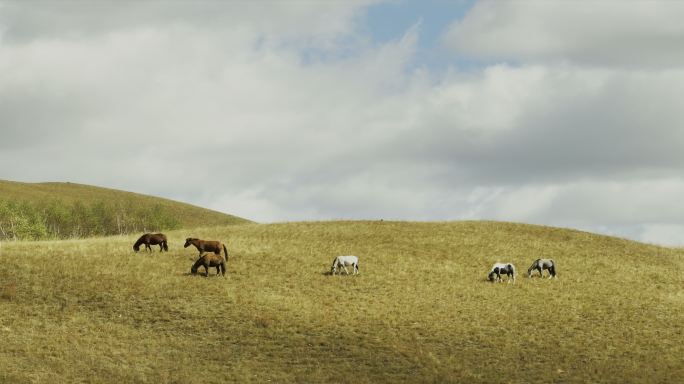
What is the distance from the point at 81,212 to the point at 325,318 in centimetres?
11915

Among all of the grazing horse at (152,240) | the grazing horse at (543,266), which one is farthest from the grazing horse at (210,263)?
the grazing horse at (543,266)

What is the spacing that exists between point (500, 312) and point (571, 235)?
29998 mm

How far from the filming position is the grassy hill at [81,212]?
406 ft

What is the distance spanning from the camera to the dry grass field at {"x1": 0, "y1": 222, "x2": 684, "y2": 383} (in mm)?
32062

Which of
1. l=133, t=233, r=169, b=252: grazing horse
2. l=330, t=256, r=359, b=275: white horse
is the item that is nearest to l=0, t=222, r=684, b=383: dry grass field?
l=330, t=256, r=359, b=275: white horse

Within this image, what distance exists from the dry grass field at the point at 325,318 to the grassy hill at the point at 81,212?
68843 mm

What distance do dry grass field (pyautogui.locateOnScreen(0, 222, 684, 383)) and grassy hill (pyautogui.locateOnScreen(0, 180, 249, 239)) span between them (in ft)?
226

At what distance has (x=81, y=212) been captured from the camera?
481ft

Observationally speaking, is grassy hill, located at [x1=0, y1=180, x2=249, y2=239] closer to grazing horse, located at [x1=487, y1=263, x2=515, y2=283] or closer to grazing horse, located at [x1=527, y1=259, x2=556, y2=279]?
grazing horse, located at [x1=487, y1=263, x2=515, y2=283]

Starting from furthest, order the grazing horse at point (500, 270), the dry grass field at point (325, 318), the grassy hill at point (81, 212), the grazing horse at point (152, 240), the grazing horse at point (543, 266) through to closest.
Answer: the grassy hill at point (81, 212) → the grazing horse at point (152, 240) → the grazing horse at point (543, 266) → the grazing horse at point (500, 270) → the dry grass field at point (325, 318)

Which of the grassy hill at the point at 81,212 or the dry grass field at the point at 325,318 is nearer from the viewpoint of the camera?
the dry grass field at the point at 325,318

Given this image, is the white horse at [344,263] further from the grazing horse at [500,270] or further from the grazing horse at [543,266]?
the grazing horse at [543,266]

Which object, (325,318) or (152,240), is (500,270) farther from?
(152,240)

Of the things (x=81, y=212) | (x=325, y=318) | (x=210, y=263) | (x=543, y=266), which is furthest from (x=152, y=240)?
(x=81, y=212)
